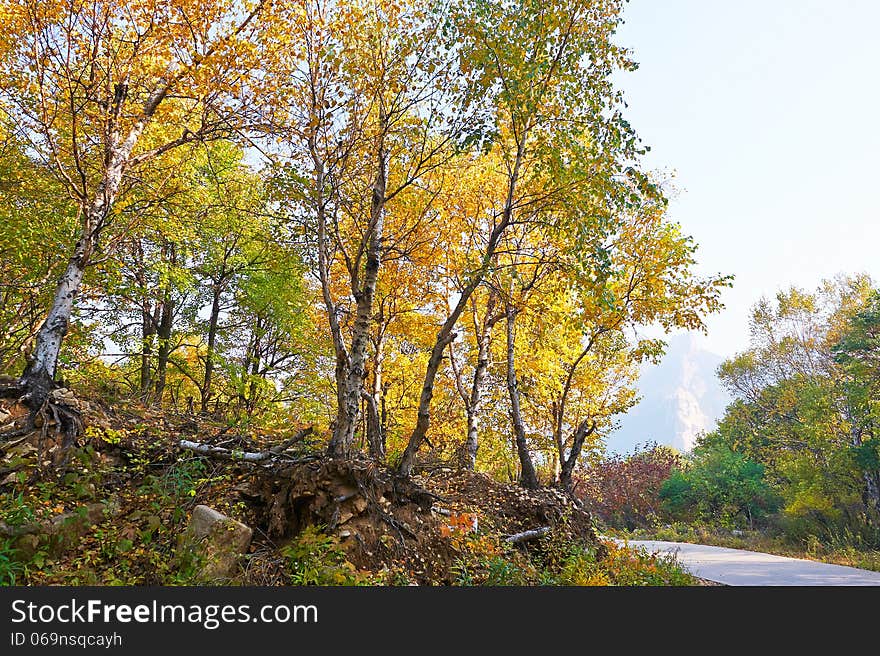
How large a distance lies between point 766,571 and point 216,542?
11.2 meters

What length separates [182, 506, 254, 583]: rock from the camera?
5.28 m

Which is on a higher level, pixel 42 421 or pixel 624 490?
pixel 42 421

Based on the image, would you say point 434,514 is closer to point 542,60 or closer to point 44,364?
point 44,364

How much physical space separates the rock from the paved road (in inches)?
330

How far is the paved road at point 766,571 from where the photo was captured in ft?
31.1

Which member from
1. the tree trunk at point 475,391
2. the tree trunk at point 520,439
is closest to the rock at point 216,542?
the tree trunk at point 520,439

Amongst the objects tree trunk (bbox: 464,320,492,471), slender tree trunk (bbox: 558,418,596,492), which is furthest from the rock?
slender tree trunk (bbox: 558,418,596,492)

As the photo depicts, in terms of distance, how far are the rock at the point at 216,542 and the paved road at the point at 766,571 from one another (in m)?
8.39

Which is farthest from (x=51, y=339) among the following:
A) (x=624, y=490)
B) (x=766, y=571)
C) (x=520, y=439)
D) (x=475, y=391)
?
(x=624, y=490)

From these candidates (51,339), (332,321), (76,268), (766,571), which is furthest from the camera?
(766,571)

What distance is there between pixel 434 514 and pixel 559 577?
6.75 ft

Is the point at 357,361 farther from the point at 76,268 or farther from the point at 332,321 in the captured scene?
the point at 76,268

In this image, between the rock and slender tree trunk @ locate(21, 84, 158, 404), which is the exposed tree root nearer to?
slender tree trunk @ locate(21, 84, 158, 404)

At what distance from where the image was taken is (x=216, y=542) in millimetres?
5547
